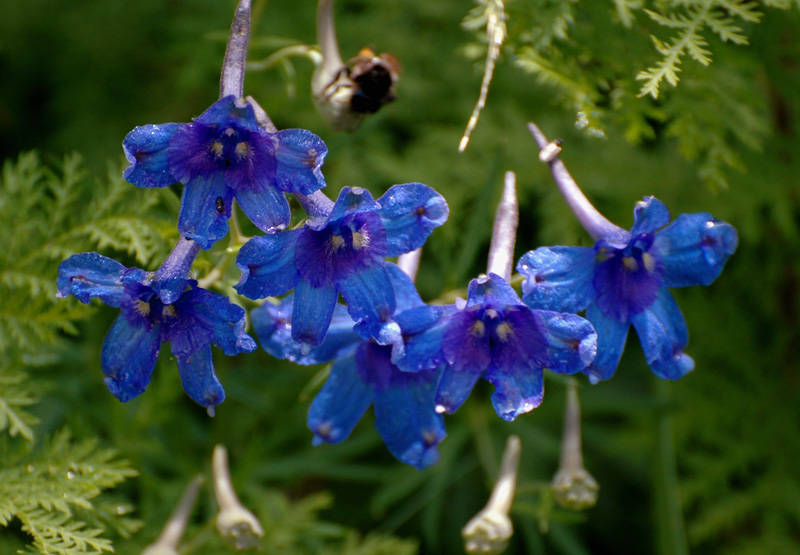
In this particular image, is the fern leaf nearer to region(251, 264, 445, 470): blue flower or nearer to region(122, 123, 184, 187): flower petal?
region(251, 264, 445, 470): blue flower

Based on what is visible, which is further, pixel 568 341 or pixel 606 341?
pixel 606 341

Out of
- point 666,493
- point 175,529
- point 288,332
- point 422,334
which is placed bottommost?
point 666,493

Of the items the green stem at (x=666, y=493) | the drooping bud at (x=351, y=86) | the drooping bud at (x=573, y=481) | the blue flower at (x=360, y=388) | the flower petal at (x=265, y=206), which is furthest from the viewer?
the green stem at (x=666, y=493)

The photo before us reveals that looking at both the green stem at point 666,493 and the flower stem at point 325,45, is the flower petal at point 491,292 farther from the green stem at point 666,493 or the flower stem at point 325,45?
the green stem at point 666,493

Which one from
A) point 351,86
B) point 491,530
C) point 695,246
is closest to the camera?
point 695,246

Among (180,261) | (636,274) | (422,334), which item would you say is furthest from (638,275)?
(180,261)

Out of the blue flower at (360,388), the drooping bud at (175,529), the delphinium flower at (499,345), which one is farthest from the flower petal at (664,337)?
the drooping bud at (175,529)

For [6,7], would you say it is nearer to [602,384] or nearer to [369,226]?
[369,226]

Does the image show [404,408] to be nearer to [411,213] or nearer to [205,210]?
[411,213]
